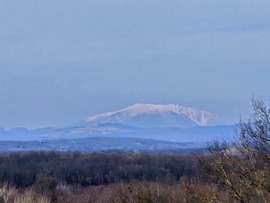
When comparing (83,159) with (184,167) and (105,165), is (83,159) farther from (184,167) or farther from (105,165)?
(184,167)

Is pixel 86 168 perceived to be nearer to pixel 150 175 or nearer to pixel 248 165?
pixel 150 175

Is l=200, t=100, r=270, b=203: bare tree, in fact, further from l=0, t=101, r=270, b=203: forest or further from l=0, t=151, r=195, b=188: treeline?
l=0, t=151, r=195, b=188: treeline

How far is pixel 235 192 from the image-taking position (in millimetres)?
21047

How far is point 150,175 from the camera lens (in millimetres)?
76000

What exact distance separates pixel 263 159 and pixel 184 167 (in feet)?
200

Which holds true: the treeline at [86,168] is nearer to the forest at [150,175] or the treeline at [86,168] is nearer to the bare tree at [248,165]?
the forest at [150,175]

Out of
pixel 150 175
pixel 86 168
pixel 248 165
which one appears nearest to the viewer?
pixel 248 165

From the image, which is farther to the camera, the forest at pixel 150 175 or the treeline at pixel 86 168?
the treeline at pixel 86 168

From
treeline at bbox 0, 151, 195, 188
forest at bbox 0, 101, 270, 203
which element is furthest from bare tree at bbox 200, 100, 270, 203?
treeline at bbox 0, 151, 195, 188

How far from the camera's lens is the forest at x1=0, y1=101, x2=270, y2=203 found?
21359 millimetres

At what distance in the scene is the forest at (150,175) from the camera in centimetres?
2136

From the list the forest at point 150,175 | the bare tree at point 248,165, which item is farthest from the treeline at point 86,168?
the bare tree at point 248,165

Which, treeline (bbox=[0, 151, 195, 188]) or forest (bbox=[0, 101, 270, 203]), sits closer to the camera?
forest (bbox=[0, 101, 270, 203])

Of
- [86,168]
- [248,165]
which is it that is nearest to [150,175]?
[86,168]
